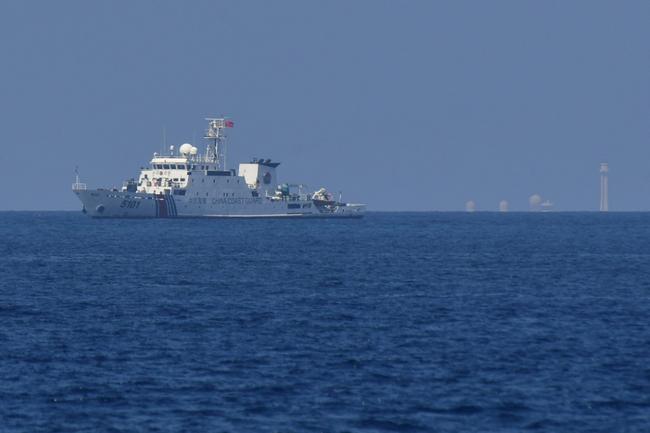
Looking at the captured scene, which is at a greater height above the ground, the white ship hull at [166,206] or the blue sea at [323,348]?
the white ship hull at [166,206]

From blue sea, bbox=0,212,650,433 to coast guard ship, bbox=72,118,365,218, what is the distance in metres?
89.3

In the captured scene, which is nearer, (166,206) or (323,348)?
(323,348)

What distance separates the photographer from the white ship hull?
164250 millimetres

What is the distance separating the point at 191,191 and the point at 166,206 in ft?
13.4

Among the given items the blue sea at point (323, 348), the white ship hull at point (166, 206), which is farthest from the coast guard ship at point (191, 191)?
the blue sea at point (323, 348)

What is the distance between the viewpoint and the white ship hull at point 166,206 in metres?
164

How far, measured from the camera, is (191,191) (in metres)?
166

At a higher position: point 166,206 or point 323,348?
point 166,206

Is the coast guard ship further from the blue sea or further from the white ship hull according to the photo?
the blue sea

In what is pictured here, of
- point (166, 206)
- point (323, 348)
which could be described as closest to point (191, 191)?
point (166, 206)

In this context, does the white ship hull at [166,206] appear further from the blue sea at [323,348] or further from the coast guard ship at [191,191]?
the blue sea at [323,348]

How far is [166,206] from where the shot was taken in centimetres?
16488

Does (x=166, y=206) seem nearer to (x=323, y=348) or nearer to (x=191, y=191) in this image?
(x=191, y=191)

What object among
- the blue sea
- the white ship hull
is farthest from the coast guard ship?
the blue sea
